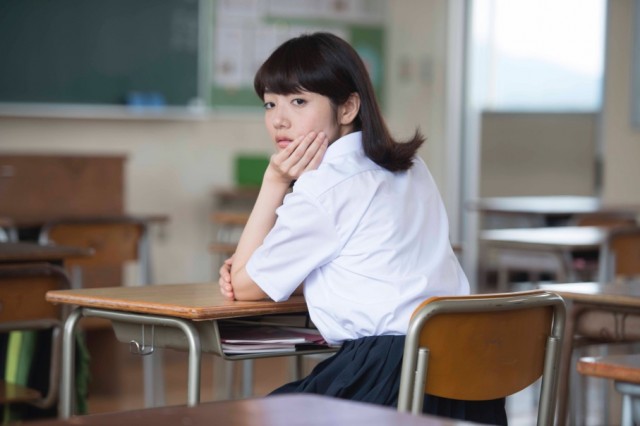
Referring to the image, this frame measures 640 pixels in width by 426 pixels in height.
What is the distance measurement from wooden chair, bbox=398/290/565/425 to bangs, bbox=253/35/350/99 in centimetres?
61

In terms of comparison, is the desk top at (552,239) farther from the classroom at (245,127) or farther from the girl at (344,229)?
the girl at (344,229)

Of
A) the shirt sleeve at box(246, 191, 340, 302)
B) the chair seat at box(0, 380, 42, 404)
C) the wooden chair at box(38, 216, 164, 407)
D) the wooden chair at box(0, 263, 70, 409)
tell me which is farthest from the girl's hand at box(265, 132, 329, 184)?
the wooden chair at box(38, 216, 164, 407)

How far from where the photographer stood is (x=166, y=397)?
4.84m

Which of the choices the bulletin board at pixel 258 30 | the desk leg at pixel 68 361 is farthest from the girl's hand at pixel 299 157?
the bulletin board at pixel 258 30

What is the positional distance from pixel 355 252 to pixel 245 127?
4808 mm

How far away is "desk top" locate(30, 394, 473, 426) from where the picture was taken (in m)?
0.98

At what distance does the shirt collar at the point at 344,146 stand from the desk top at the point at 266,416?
1.13 m

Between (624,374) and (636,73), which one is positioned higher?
(636,73)

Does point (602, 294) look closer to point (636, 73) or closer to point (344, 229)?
point (344, 229)

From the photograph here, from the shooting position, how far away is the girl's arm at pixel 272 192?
2.17 m

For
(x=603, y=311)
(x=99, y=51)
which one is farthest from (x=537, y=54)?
(x=603, y=311)

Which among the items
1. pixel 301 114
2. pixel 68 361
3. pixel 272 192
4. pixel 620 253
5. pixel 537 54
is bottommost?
pixel 68 361

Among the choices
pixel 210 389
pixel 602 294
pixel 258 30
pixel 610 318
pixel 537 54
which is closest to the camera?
pixel 602 294

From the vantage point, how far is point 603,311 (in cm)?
264
